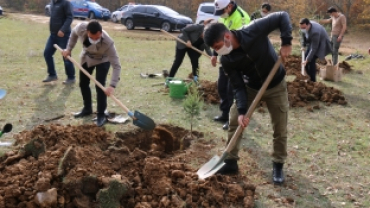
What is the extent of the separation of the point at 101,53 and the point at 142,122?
3.79 feet

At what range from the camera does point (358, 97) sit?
7848mm

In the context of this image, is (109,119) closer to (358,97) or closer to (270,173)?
(270,173)

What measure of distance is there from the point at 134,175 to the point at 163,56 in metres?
9.39

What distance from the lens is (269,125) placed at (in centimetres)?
593

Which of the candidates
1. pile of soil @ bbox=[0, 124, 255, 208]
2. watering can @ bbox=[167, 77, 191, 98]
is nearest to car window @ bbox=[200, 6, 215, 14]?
watering can @ bbox=[167, 77, 191, 98]

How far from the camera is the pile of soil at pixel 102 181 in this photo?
325 centimetres

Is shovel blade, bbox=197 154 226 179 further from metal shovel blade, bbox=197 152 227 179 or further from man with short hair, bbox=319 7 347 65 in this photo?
man with short hair, bbox=319 7 347 65

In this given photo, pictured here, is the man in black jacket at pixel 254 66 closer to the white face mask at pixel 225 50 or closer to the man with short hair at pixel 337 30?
the white face mask at pixel 225 50

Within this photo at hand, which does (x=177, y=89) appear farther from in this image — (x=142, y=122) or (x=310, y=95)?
(x=310, y=95)

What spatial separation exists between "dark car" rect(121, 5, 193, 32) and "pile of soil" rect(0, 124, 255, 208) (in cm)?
1773

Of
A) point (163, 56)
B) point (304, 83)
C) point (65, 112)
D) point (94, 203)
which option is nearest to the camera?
point (94, 203)

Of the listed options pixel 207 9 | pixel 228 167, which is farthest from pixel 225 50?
pixel 207 9

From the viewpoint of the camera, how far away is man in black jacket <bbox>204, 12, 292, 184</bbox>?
3.47 meters

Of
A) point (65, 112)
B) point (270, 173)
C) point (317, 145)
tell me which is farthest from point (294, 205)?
point (65, 112)
